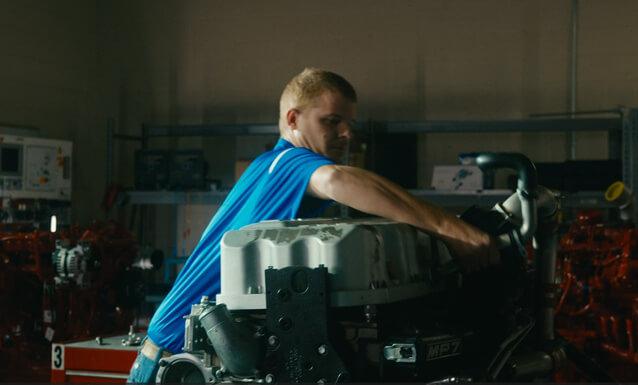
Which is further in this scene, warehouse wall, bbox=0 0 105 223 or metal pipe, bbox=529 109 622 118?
warehouse wall, bbox=0 0 105 223

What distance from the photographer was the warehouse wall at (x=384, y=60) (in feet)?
28.1

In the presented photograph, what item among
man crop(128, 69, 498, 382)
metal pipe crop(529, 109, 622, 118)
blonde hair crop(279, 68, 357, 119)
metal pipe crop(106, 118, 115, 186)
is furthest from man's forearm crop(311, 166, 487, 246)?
metal pipe crop(106, 118, 115, 186)

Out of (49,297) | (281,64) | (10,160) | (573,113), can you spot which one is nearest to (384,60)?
(281,64)

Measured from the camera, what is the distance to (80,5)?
32.8 feet

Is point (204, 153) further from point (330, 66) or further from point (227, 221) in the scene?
point (227, 221)

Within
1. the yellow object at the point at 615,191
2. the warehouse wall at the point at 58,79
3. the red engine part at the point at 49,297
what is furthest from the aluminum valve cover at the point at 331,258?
the warehouse wall at the point at 58,79

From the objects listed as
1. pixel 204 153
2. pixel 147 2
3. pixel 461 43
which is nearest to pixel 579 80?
pixel 461 43

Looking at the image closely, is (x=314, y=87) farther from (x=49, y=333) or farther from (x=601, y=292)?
(x=49, y=333)

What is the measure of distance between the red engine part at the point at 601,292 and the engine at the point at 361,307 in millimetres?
4007

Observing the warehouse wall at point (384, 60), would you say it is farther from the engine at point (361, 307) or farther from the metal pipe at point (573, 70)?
the engine at point (361, 307)

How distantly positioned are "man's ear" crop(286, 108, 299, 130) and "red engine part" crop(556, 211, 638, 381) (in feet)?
13.4

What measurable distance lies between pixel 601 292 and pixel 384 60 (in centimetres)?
373

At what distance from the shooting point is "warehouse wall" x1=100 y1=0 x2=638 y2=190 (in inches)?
338

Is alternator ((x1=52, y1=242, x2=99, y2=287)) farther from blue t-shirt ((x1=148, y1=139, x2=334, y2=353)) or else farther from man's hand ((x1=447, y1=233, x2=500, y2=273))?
man's hand ((x1=447, y1=233, x2=500, y2=273))
